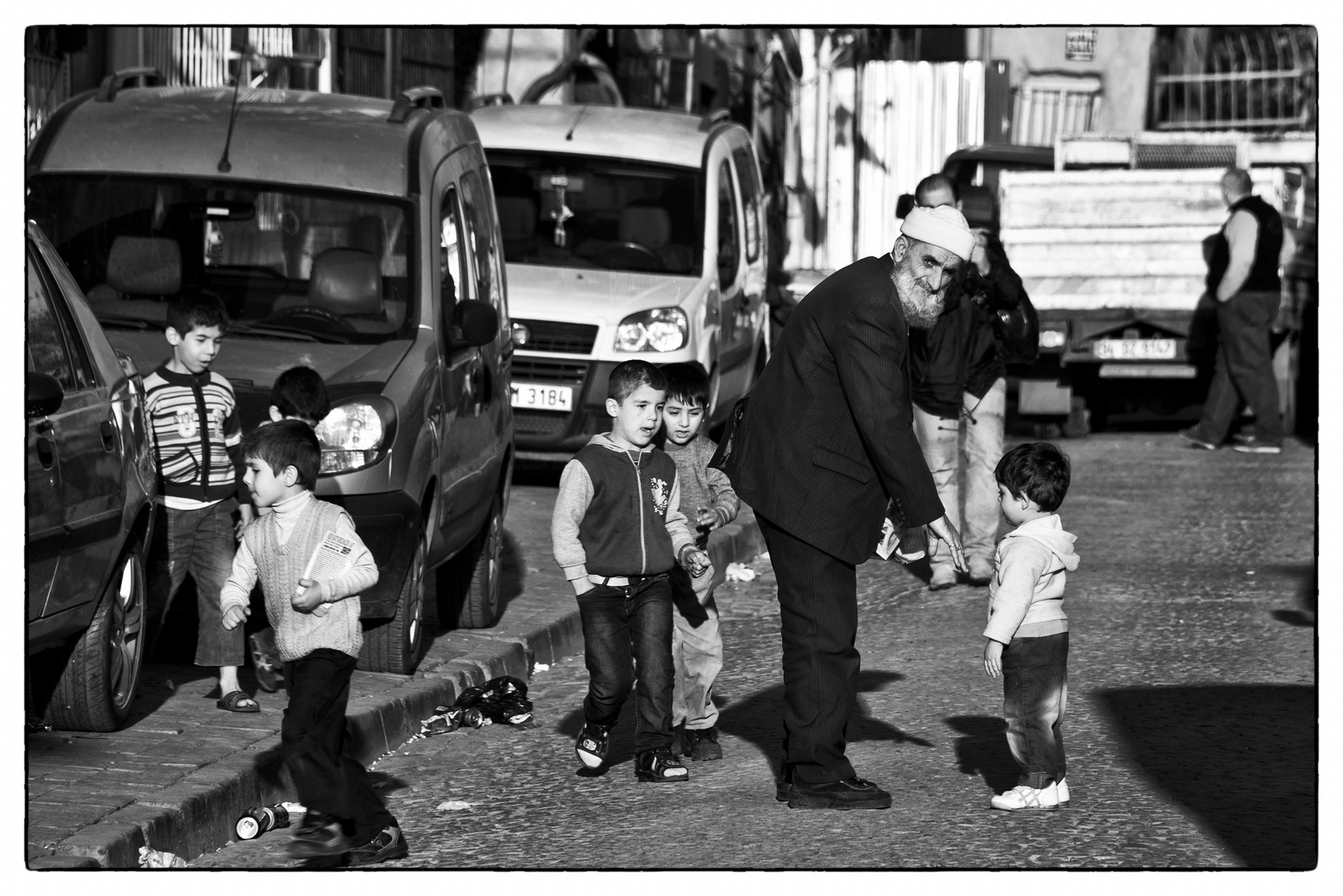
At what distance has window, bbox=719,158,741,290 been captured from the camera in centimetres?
1439

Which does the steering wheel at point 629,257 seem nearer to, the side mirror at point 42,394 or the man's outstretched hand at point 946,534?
the man's outstretched hand at point 946,534

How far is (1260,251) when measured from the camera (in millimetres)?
16422

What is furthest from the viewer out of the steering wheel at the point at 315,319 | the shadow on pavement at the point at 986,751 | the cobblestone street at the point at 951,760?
the steering wheel at the point at 315,319

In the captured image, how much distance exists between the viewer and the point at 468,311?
810 cm

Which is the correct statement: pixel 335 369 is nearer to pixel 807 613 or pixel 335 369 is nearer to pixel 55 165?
pixel 55 165

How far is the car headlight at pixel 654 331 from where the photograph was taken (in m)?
13.2

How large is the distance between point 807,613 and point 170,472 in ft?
7.38

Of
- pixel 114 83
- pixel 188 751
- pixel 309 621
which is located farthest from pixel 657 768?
pixel 114 83

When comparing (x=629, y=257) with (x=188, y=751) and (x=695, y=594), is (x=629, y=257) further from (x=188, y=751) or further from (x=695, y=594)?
(x=188, y=751)

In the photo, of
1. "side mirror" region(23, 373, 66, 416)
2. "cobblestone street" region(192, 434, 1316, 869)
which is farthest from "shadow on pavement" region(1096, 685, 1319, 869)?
"side mirror" region(23, 373, 66, 416)

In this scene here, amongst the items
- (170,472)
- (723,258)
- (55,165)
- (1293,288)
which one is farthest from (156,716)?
(1293,288)

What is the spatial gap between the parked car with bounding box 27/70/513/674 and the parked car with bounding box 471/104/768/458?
13.4ft

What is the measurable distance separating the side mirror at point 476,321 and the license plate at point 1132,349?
984cm

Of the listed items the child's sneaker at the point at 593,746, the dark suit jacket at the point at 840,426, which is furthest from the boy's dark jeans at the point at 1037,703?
the child's sneaker at the point at 593,746
